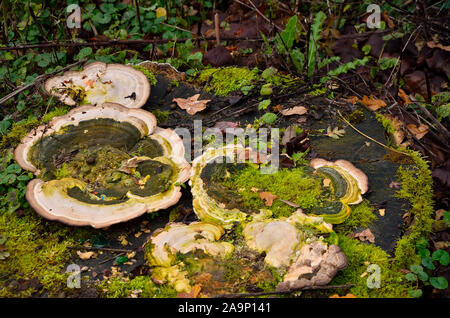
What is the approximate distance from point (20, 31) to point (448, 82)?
20.0 feet

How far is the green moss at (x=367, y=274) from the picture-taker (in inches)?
100

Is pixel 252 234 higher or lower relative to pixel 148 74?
lower

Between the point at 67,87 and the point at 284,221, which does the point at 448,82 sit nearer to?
the point at 284,221

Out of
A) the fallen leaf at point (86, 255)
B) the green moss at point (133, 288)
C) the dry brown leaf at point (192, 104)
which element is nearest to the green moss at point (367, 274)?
the green moss at point (133, 288)

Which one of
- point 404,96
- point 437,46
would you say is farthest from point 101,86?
point 437,46

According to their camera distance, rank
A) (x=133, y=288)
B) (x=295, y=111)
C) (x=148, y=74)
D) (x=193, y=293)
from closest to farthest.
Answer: (x=193, y=293) → (x=133, y=288) → (x=295, y=111) → (x=148, y=74)

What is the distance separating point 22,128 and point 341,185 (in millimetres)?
3101

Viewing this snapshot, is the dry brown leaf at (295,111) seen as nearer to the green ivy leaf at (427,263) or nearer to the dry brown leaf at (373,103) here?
the dry brown leaf at (373,103)

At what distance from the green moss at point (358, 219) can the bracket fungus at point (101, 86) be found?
2364 mm

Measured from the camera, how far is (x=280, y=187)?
325cm

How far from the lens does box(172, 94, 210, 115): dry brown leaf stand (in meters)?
4.18

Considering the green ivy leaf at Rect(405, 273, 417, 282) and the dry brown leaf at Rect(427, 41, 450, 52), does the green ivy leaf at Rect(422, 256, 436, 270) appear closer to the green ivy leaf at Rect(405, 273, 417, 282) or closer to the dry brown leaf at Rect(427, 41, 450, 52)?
the green ivy leaf at Rect(405, 273, 417, 282)

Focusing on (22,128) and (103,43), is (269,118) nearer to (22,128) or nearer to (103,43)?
(22,128)

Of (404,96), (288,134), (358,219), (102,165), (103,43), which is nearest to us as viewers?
(358,219)
